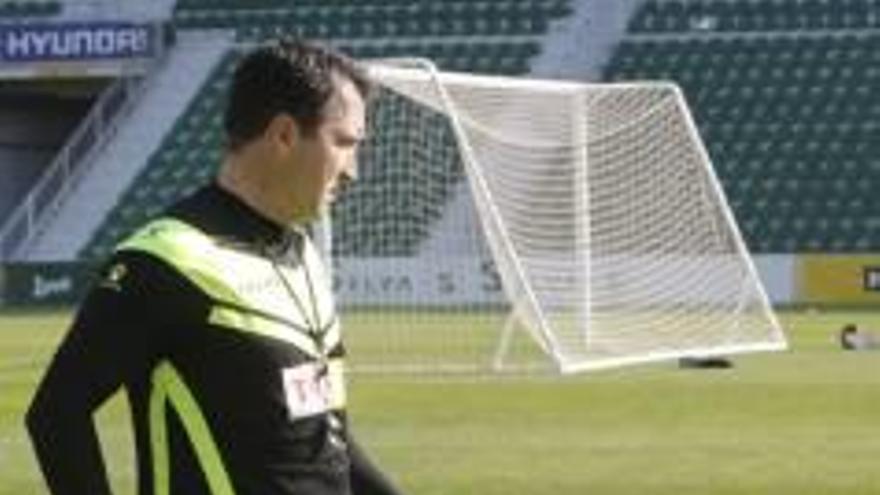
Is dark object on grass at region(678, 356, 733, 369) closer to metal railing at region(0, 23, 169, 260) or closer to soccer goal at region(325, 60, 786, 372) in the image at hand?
soccer goal at region(325, 60, 786, 372)

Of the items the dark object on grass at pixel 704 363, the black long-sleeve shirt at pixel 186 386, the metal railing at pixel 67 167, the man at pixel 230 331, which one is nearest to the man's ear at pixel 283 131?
the man at pixel 230 331

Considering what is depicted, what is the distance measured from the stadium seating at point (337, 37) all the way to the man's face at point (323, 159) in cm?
4089

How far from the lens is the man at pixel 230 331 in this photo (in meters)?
3.27

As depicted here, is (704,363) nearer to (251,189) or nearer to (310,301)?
(310,301)

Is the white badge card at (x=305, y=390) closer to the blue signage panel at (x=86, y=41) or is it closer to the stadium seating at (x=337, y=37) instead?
the stadium seating at (x=337, y=37)

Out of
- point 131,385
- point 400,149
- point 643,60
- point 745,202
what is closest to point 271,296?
point 131,385

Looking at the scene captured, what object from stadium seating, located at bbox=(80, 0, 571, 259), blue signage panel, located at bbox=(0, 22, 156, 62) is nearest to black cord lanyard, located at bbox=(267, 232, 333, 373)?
stadium seating, located at bbox=(80, 0, 571, 259)

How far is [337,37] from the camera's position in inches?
1907

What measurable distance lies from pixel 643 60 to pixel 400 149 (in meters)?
21.3

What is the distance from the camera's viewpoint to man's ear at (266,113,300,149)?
326cm

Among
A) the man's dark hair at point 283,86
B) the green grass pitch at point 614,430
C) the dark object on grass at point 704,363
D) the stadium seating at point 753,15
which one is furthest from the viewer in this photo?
the stadium seating at point 753,15

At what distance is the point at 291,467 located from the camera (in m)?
3.33

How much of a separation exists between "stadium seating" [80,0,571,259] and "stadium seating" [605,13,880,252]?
90.5 inches

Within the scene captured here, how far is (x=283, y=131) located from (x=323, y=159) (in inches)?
2.5
